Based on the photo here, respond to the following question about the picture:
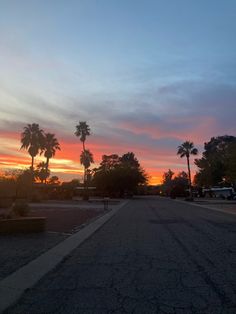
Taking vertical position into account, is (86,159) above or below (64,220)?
above

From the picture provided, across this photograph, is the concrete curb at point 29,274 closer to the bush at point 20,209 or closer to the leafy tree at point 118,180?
the bush at point 20,209

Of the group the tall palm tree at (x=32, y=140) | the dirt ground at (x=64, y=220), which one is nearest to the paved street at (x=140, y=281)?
the dirt ground at (x=64, y=220)

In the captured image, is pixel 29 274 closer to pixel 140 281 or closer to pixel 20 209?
pixel 140 281

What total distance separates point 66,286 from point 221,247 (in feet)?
22.9

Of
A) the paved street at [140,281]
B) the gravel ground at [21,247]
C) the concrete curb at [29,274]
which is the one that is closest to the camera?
the paved street at [140,281]

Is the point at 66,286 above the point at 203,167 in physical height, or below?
below

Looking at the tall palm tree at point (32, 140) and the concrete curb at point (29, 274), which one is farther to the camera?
the tall palm tree at point (32, 140)

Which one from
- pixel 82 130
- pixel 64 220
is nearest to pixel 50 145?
pixel 82 130

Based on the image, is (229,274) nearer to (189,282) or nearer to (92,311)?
(189,282)

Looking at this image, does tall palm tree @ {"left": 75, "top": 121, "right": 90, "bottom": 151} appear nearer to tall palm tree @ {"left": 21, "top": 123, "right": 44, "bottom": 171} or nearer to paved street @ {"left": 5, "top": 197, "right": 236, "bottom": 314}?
tall palm tree @ {"left": 21, "top": 123, "right": 44, "bottom": 171}

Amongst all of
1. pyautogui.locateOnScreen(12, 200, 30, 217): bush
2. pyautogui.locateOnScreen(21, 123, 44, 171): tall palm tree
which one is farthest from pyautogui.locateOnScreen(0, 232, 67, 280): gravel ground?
pyautogui.locateOnScreen(21, 123, 44, 171): tall palm tree

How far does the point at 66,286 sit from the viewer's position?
8.63 metres

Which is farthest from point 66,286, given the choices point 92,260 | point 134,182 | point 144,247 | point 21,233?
point 134,182

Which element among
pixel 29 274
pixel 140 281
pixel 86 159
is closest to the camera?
pixel 140 281
